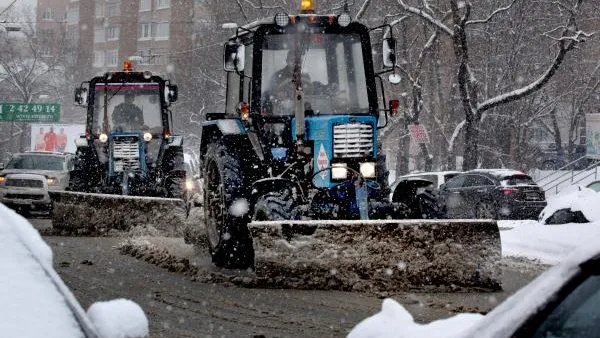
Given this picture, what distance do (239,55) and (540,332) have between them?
8.07m

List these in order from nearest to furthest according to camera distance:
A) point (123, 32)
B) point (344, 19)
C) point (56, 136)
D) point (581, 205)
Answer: point (344, 19), point (581, 205), point (56, 136), point (123, 32)

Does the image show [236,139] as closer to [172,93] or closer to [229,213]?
[229,213]

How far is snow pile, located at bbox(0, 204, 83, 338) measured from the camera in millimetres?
2512

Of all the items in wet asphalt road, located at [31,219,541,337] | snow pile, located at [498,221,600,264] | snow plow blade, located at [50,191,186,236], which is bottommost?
wet asphalt road, located at [31,219,541,337]

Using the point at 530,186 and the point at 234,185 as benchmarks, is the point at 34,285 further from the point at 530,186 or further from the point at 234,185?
the point at 530,186

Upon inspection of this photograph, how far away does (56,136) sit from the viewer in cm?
5338

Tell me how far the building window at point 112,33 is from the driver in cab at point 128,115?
7416 cm

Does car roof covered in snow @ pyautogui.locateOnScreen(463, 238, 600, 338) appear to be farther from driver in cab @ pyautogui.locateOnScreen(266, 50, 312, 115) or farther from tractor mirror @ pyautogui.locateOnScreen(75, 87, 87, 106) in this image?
tractor mirror @ pyautogui.locateOnScreen(75, 87, 87, 106)

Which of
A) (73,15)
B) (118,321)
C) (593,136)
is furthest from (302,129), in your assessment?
(73,15)

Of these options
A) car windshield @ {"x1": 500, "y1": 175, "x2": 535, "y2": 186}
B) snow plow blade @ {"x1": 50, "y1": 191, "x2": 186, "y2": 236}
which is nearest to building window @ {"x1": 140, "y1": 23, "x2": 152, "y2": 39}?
car windshield @ {"x1": 500, "y1": 175, "x2": 535, "y2": 186}

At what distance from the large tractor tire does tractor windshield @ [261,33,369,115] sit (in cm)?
79

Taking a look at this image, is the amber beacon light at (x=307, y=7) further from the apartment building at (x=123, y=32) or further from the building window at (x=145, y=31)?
the building window at (x=145, y=31)

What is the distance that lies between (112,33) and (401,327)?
90308mm

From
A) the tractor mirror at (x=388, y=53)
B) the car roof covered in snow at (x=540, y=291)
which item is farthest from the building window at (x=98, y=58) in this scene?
the car roof covered in snow at (x=540, y=291)
